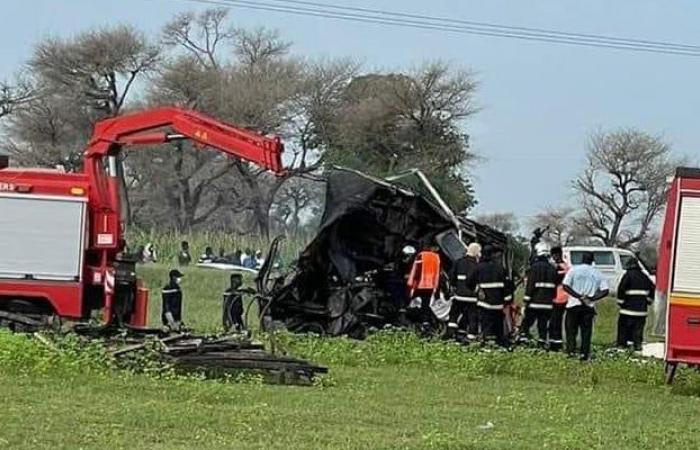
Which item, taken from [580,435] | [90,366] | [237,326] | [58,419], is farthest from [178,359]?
[237,326]

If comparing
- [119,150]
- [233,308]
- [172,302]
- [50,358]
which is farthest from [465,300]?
[50,358]

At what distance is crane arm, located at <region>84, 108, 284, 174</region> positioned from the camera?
69.1ft

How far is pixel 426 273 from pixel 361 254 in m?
1.53

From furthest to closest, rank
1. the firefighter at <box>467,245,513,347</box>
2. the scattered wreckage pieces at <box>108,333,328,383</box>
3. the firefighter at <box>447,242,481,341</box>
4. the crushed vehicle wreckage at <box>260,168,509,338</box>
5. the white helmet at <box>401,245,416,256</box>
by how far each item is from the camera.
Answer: the white helmet at <box>401,245,416,256</box>, the crushed vehicle wreckage at <box>260,168,509,338</box>, the firefighter at <box>447,242,481,341</box>, the firefighter at <box>467,245,513,347</box>, the scattered wreckage pieces at <box>108,333,328,383</box>

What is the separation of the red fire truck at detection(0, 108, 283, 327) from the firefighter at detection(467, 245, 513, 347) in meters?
3.47

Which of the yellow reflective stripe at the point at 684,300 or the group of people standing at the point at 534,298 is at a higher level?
the yellow reflective stripe at the point at 684,300

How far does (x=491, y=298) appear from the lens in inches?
861

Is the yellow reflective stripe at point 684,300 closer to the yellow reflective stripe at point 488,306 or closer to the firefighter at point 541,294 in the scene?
the yellow reflective stripe at point 488,306

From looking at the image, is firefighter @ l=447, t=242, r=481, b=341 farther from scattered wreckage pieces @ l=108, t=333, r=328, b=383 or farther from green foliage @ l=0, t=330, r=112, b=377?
green foliage @ l=0, t=330, r=112, b=377

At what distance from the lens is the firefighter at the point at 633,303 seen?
74.9 feet

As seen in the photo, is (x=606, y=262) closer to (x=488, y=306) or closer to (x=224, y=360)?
(x=488, y=306)

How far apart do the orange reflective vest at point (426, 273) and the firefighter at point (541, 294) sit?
5.45 feet

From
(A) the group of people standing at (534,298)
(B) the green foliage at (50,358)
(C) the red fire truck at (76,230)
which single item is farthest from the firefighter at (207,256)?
(B) the green foliage at (50,358)

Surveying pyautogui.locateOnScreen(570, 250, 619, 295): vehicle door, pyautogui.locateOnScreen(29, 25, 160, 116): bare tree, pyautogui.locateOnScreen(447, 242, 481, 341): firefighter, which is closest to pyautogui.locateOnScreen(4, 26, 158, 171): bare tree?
pyautogui.locateOnScreen(29, 25, 160, 116): bare tree
